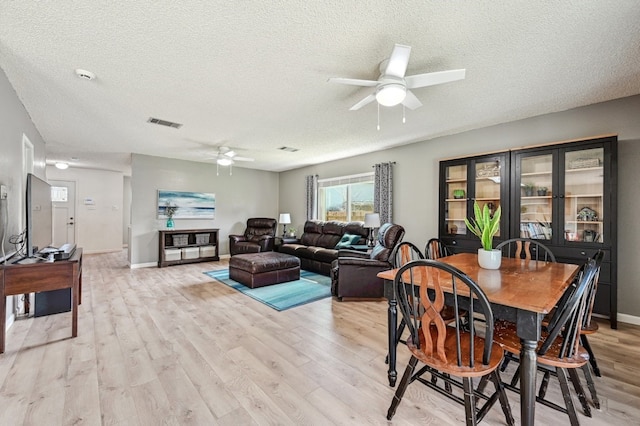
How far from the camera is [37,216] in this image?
296 cm

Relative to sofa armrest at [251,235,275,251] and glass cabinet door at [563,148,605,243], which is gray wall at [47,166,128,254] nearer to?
sofa armrest at [251,235,275,251]

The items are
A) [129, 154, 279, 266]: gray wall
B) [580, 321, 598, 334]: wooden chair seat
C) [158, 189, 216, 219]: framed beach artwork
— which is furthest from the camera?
[158, 189, 216, 219]: framed beach artwork

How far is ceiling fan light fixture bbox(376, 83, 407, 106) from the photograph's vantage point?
221cm

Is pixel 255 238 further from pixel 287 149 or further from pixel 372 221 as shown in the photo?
pixel 372 221

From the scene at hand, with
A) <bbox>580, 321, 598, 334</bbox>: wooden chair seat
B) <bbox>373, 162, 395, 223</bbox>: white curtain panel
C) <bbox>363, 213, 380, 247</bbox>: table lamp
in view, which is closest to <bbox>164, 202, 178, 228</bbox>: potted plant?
<bbox>363, 213, 380, 247</bbox>: table lamp

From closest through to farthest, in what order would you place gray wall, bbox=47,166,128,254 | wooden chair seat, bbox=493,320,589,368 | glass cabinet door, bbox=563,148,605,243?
wooden chair seat, bbox=493,320,589,368
glass cabinet door, bbox=563,148,605,243
gray wall, bbox=47,166,128,254

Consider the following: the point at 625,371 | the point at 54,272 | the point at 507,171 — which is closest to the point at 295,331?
the point at 54,272

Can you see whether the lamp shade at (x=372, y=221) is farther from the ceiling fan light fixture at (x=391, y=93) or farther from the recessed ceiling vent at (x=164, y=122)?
the recessed ceiling vent at (x=164, y=122)

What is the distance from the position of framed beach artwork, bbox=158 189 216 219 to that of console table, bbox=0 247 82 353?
397 cm

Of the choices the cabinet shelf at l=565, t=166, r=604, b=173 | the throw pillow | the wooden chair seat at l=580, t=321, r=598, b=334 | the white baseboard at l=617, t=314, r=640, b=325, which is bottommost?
the white baseboard at l=617, t=314, r=640, b=325

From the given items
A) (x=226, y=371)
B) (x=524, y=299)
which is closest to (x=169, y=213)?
(x=226, y=371)

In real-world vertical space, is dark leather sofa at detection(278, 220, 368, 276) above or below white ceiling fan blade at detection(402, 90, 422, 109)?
below

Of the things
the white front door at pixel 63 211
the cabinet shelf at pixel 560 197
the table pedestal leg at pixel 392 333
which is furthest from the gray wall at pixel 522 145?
the white front door at pixel 63 211

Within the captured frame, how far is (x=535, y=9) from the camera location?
1752 mm
